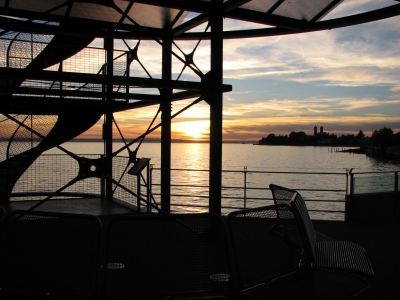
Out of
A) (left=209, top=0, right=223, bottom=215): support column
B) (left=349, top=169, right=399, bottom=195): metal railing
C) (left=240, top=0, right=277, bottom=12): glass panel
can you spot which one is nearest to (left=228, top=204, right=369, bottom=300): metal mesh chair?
(left=209, top=0, right=223, bottom=215): support column

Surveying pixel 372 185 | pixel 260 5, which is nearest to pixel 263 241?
pixel 260 5

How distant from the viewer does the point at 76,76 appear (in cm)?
646

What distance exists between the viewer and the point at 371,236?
24.3 ft

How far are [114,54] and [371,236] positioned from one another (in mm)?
7905

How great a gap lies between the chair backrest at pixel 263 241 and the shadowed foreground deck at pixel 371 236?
0.94 meters

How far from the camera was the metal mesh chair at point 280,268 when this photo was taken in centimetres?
351

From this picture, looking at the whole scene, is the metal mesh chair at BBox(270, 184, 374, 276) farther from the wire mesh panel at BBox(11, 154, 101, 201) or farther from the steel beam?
the wire mesh panel at BBox(11, 154, 101, 201)

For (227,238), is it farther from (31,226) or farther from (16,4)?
(16,4)

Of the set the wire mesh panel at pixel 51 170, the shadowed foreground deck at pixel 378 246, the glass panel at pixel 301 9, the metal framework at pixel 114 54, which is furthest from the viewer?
the wire mesh panel at pixel 51 170

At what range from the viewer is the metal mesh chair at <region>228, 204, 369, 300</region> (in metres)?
3.51

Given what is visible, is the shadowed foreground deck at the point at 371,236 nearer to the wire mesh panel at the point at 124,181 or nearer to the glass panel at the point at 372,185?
the wire mesh panel at the point at 124,181

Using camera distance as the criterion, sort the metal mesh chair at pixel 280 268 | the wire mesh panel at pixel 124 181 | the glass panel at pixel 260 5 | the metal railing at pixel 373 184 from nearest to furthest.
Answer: the metal mesh chair at pixel 280 268
the glass panel at pixel 260 5
the metal railing at pixel 373 184
the wire mesh panel at pixel 124 181

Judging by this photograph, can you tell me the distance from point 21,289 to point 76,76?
376 centimetres

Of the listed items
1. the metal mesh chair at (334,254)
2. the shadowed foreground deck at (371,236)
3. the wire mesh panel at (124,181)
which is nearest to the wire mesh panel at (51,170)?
the wire mesh panel at (124,181)
